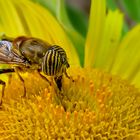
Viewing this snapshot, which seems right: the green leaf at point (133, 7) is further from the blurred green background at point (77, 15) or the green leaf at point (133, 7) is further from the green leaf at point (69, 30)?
the green leaf at point (69, 30)

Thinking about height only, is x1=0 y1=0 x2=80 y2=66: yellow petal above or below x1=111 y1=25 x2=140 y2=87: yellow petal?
above

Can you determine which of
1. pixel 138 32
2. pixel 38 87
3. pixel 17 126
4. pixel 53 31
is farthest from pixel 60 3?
pixel 17 126

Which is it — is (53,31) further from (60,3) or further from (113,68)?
(113,68)

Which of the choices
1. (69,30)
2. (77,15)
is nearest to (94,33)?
(69,30)

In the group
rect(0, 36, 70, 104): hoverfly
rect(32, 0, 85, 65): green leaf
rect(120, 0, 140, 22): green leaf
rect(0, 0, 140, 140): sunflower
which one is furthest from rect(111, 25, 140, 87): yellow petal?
rect(0, 36, 70, 104): hoverfly

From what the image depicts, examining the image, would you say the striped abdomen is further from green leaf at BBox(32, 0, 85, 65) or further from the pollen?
green leaf at BBox(32, 0, 85, 65)
